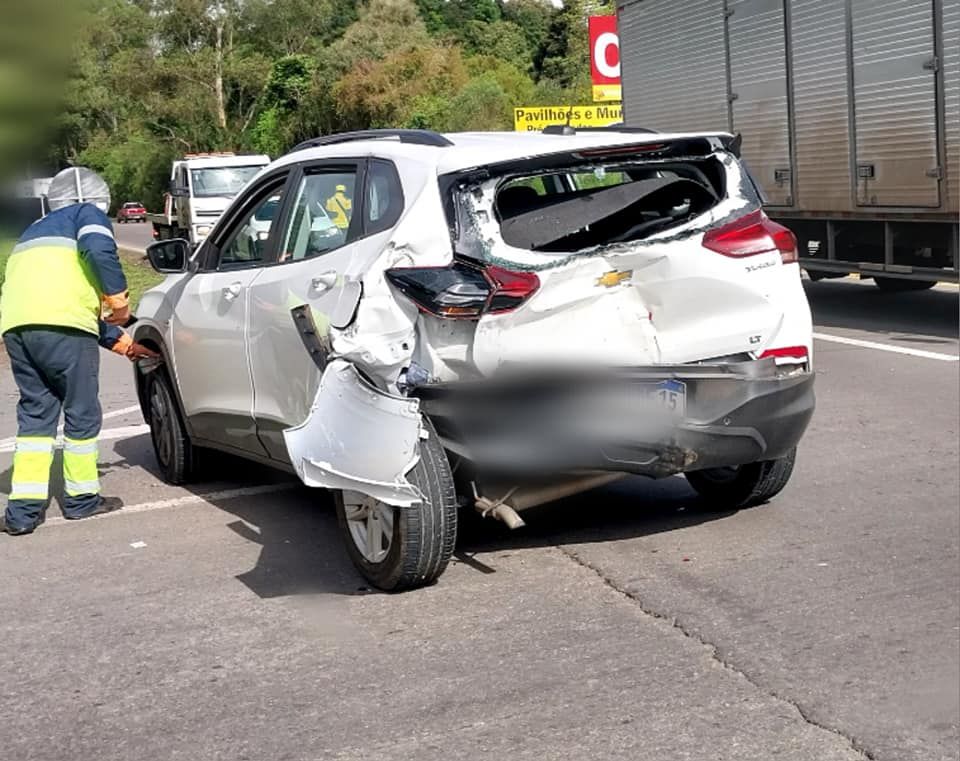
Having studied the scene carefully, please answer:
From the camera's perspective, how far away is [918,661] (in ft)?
13.9

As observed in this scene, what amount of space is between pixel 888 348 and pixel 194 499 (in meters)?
7.27

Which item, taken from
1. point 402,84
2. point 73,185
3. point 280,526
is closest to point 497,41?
point 402,84

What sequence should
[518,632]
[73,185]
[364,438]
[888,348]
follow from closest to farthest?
[73,185], [518,632], [364,438], [888,348]

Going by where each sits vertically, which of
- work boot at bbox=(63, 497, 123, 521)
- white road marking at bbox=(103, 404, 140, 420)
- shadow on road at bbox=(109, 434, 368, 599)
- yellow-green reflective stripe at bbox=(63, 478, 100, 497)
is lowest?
white road marking at bbox=(103, 404, 140, 420)

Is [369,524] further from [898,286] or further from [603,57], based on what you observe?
[603,57]

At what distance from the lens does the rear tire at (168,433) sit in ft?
23.7

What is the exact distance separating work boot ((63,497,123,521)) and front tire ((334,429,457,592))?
2197 mm

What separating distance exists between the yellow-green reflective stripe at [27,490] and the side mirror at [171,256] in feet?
4.34

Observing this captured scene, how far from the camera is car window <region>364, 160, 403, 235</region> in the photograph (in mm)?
5301

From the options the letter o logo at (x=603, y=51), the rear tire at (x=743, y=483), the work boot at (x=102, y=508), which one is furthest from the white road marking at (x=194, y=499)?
the letter o logo at (x=603, y=51)

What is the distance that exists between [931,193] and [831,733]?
10009mm

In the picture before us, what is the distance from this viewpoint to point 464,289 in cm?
482

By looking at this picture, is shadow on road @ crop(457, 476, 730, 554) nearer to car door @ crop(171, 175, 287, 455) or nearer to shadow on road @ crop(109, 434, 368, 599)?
shadow on road @ crop(109, 434, 368, 599)

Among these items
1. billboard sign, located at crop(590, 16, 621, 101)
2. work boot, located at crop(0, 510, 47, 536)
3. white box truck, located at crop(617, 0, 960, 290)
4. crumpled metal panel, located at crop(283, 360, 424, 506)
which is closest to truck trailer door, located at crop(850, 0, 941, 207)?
white box truck, located at crop(617, 0, 960, 290)
